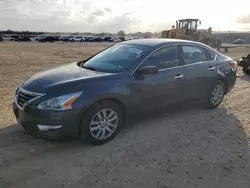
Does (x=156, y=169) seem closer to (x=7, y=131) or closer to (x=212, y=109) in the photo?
(x=7, y=131)

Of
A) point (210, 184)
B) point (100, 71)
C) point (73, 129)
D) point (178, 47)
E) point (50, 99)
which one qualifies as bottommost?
point (210, 184)

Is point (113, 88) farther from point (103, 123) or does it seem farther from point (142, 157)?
point (142, 157)

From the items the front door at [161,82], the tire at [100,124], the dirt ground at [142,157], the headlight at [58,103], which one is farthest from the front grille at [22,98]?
the front door at [161,82]

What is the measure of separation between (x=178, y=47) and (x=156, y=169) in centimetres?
262

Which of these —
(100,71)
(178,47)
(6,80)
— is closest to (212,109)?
(178,47)

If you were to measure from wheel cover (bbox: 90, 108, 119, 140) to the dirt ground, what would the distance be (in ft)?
0.61

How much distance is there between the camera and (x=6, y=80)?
871 cm

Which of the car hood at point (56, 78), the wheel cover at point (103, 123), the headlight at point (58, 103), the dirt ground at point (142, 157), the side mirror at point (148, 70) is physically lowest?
the dirt ground at point (142, 157)

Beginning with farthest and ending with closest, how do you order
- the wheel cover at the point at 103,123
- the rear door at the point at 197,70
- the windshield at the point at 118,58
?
1. the rear door at the point at 197,70
2. the windshield at the point at 118,58
3. the wheel cover at the point at 103,123

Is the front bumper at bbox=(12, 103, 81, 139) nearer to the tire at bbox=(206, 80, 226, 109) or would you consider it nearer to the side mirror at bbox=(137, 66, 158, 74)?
the side mirror at bbox=(137, 66, 158, 74)

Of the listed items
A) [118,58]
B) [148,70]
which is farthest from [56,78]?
[148,70]

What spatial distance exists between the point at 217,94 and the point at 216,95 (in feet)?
0.13

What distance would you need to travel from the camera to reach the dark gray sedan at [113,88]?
3.71 metres

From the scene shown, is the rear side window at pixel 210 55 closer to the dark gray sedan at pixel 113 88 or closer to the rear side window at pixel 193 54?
the dark gray sedan at pixel 113 88
